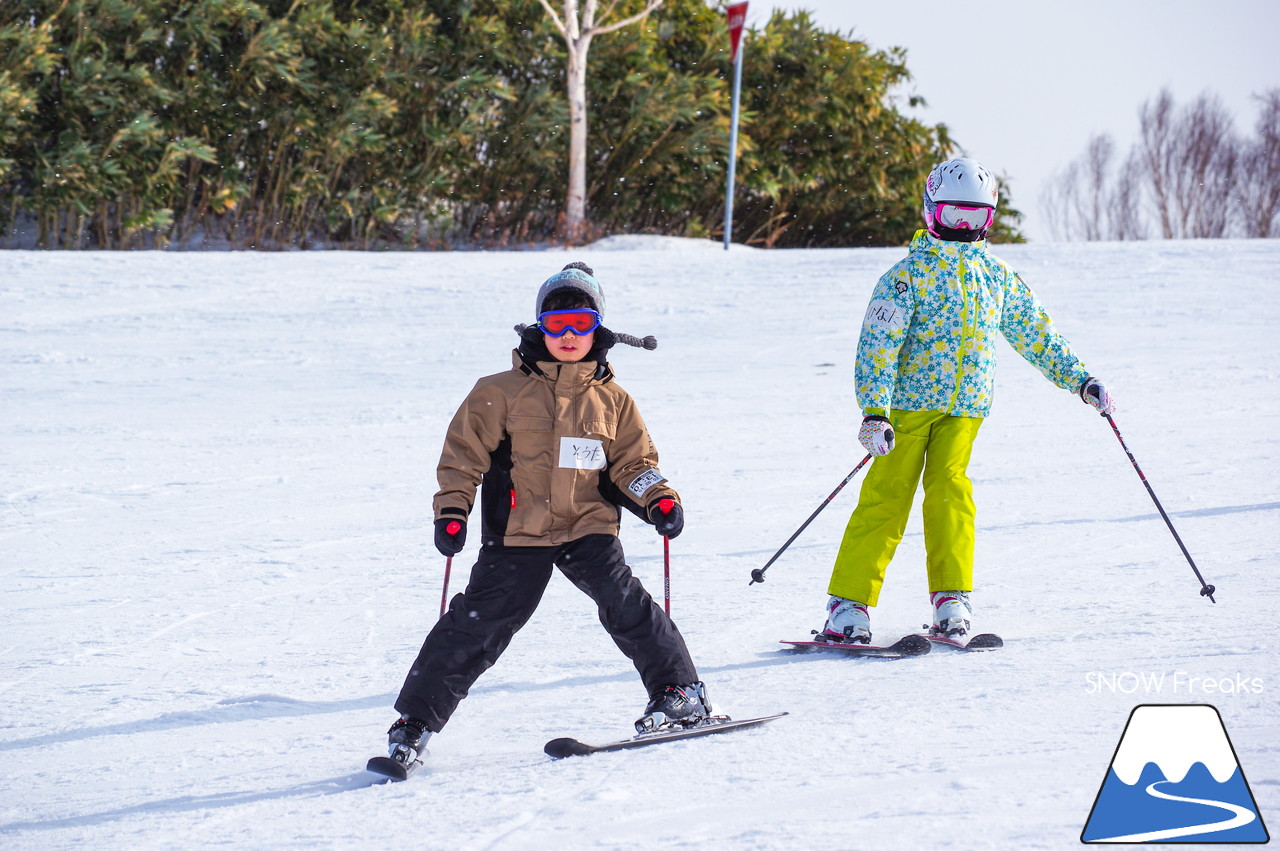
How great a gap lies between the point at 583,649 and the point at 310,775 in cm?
119

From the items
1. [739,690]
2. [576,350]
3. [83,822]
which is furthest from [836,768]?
[83,822]

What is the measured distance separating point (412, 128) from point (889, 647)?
14.5m

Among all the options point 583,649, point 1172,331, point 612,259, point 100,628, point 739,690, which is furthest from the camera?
point 612,259

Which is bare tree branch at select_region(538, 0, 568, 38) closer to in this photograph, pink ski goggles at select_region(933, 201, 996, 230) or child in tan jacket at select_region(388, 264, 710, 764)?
pink ski goggles at select_region(933, 201, 996, 230)

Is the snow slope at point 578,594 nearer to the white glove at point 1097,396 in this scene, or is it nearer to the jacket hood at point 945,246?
the white glove at point 1097,396

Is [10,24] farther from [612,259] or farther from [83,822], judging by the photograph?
[83,822]

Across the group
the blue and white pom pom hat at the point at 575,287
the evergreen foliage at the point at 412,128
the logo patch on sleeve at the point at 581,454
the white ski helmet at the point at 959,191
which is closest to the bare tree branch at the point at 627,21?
the evergreen foliage at the point at 412,128

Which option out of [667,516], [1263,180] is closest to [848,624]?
[667,516]

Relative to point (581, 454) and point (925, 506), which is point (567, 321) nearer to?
point (581, 454)

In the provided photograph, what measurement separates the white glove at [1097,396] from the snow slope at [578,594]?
70 centimetres

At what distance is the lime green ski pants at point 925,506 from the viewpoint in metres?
3.89

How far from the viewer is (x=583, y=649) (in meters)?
4.06

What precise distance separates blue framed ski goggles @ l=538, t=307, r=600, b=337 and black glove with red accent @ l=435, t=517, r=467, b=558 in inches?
20.1

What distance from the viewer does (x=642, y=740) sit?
10.1ft
